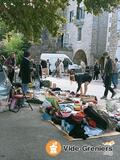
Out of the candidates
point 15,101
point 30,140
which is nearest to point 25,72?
point 15,101

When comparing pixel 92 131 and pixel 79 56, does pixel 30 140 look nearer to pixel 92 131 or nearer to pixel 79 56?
pixel 92 131

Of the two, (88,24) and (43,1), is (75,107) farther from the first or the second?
(88,24)

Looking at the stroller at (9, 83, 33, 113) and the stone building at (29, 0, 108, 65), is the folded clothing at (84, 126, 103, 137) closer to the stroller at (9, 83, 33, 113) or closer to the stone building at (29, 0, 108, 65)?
the stroller at (9, 83, 33, 113)

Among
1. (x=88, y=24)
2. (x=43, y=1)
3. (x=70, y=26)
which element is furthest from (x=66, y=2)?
(x=70, y=26)

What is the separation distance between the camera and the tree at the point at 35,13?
12938 mm

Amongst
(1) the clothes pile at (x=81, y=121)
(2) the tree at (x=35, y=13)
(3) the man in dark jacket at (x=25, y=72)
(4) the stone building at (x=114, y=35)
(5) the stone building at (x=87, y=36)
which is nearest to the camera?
(1) the clothes pile at (x=81, y=121)

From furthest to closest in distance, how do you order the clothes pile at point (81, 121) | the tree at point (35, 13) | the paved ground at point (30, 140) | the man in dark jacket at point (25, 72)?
the man in dark jacket at point (25, 72) → the tree at point (35, 13) → the clothes pile at point (81, 121) → the paved ground at point (30, 140)

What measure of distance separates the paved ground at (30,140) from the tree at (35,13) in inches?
134

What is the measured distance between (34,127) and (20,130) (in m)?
0.50

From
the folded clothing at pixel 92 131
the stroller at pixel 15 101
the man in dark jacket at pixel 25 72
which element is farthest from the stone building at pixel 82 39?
the folded clothing at pixel 92 131

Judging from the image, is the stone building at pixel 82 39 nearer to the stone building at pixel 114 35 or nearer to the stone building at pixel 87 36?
the stone building at pixel 87 36

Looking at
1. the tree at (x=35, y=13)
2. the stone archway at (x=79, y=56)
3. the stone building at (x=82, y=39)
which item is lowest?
the stone archway at (x=79, y=56)

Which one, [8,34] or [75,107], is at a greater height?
[8,34]

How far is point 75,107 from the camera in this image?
38.9 ft
